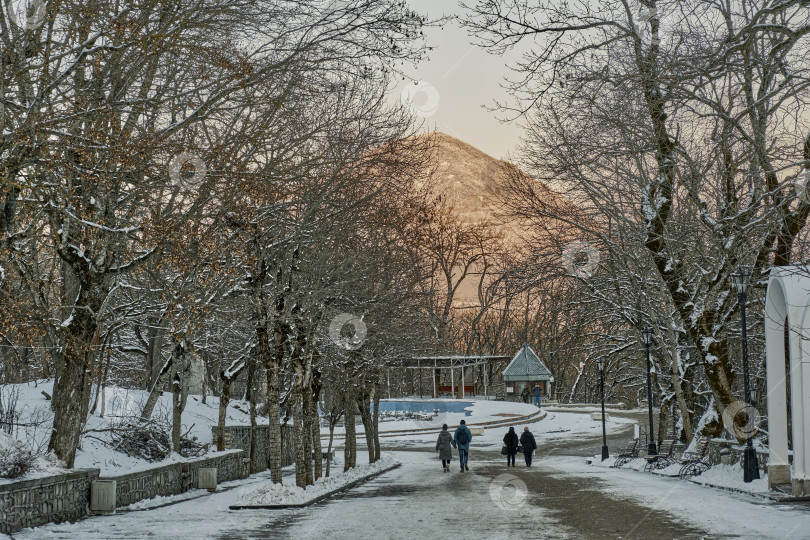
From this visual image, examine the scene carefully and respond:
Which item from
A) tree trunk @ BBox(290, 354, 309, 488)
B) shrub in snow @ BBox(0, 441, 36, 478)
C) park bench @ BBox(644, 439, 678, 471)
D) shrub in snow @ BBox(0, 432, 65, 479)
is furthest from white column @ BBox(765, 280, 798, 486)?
shrub in snow @ BBox(0, 441, 36, 478)

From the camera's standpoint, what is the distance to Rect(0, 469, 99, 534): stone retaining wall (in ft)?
44.1

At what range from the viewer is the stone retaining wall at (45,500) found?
13.4 meters

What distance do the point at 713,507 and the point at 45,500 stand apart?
11.9m

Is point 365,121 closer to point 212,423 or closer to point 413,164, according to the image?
point 413,164

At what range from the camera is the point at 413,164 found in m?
22.8

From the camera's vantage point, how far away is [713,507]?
17469mm

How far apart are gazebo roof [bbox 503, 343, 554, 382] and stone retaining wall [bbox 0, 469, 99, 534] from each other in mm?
59490

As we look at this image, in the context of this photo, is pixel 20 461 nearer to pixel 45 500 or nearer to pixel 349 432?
pixel 45 500

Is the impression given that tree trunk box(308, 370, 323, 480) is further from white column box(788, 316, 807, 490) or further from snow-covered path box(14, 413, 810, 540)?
white column box(788, 316, 807, 490)

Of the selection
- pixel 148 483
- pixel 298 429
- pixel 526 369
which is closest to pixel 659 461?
pixel 298 429

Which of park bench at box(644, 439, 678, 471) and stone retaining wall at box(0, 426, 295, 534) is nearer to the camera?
stone retaining wall at box(0, 426, 295, 534)

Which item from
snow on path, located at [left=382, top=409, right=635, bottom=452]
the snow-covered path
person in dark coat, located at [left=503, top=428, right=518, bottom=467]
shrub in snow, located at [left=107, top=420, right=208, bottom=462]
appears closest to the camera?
the snow-covered path

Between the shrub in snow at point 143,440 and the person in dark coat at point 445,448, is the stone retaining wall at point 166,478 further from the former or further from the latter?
the person in dark coat at point 445,448

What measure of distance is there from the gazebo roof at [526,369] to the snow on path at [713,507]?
47153 millimetres
